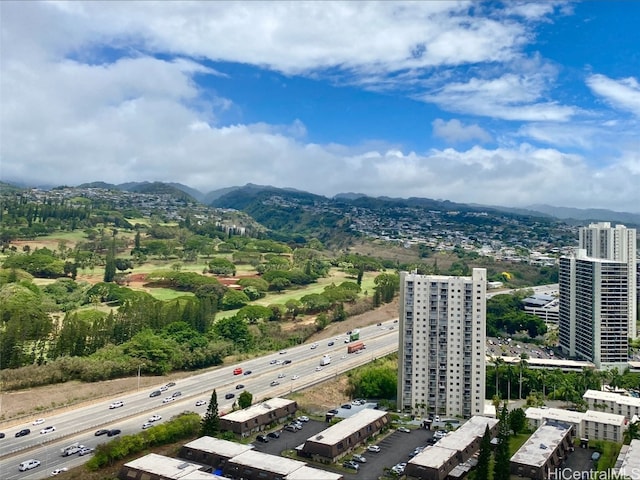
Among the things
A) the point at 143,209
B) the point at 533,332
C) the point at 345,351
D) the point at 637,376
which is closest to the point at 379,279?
the point at 533,332

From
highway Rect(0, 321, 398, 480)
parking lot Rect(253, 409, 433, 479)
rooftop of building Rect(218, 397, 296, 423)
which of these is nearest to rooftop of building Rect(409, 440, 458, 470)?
parking lot Rect(253, 409, 433, 479)

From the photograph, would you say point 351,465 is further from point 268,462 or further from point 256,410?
point 256,410

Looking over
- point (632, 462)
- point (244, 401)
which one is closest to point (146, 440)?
point (244, 401)

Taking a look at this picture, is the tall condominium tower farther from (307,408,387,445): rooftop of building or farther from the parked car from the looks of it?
the parked car

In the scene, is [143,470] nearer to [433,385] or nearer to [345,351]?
[433,385]

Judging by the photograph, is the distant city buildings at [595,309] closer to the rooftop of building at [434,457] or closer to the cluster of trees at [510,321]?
the cluster of trees at [510,321]
